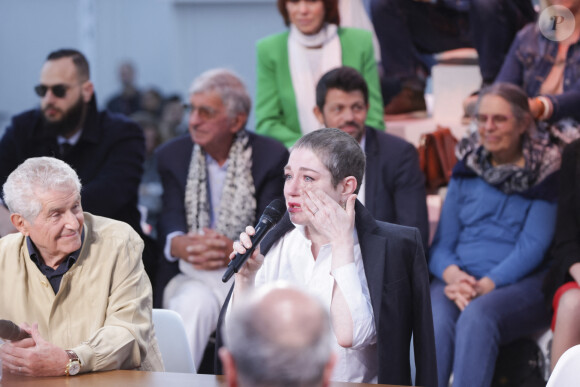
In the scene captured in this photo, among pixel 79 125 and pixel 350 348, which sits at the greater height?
pixel 79 125

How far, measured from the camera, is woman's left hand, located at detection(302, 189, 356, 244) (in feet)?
8.93

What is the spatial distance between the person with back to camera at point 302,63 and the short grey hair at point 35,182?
2.06 m

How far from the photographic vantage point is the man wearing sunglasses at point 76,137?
4496mm

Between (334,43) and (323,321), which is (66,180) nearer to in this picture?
(323,321)

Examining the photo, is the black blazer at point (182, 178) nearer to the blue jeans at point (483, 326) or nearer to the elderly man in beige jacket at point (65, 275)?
the blue jeans at point (483, 326)

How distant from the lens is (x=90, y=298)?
2.86 meters

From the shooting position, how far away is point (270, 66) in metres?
4.92

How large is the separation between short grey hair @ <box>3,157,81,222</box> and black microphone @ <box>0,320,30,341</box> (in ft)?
1.33

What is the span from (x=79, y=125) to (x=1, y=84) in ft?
19.4

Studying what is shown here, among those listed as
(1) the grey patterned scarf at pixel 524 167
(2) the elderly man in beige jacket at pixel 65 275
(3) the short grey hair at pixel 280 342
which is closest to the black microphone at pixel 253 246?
(2) the elderly man in beige jacket at pixel 65 275

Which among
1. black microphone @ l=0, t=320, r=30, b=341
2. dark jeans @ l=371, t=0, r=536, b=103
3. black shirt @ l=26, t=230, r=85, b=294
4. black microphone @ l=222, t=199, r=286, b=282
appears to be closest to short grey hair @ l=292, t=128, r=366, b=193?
black microphone @ l=222, t=199, r=286, b=282

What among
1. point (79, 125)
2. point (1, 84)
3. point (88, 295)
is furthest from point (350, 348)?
point (1, 84)

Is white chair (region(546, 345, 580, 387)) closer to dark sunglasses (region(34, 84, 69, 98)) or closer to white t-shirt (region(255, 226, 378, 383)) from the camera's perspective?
white t-shirt (region(255, 226, 378, 383))

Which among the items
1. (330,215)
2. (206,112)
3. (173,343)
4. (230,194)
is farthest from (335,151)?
(206,112)
